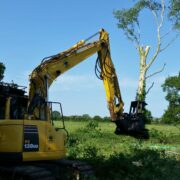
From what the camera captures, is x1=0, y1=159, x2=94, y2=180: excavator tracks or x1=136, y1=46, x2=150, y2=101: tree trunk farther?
x1=136, y1=46, x2=150, y2=101: tree trunk

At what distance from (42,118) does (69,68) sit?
2.25 m

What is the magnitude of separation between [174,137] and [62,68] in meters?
18.1

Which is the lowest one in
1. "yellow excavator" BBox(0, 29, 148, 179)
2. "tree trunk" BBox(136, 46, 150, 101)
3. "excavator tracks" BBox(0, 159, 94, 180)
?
"excavator tracks" BBox(0, 159, 94, 180)

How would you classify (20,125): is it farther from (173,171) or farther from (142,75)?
(142,75)

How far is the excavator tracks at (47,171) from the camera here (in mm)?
11906

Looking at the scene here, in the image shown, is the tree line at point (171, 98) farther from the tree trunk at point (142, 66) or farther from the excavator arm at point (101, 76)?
the excavator arm at point (101, 76)

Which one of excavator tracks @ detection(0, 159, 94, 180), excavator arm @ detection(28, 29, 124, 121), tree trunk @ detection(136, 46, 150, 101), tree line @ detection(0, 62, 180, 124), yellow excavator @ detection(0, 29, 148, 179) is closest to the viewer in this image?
excavator tracks @ detection(0, 159, 94, 180)

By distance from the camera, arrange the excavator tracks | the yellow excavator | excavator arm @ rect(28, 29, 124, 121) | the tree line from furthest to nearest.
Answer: the tree line, excavator arm @ rect(28, 29, 124, 121), the yellow excavator, the excavator tracks

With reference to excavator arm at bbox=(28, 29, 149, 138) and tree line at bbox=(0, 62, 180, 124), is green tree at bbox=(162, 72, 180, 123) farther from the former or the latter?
excavator arm at bbox=(28, 29, 149, 138)

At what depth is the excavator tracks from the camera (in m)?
11.9

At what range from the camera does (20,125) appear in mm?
12547

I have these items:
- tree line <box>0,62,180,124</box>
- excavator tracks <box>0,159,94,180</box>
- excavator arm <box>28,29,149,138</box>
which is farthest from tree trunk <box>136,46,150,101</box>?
tree line <box>0,62,180,124</box>

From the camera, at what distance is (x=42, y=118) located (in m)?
13.7

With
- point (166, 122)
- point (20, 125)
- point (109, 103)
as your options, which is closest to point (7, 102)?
point (20, 125)
